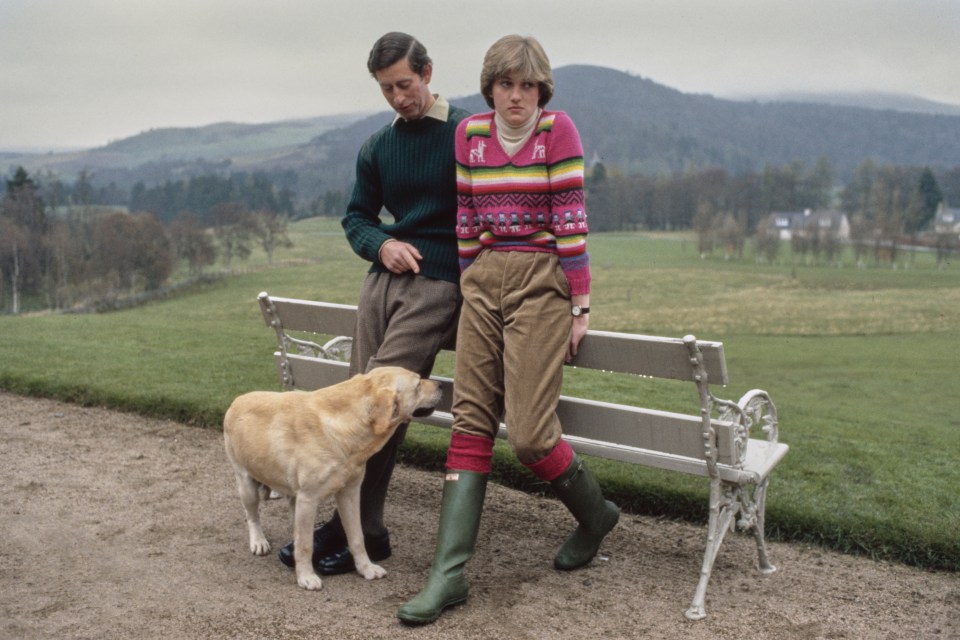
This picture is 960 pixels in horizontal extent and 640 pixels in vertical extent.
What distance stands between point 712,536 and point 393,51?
268 cm

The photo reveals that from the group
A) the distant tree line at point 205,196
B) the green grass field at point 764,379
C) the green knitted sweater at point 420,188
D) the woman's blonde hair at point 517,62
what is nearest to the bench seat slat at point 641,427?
the green knitted sweater at point 420,188

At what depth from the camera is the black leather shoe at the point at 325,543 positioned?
4.62m

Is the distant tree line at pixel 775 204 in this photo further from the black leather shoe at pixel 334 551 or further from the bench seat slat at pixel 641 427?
the black leather shoe at pixel 334 551

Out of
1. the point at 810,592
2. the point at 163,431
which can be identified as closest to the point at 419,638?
the point at 810,592

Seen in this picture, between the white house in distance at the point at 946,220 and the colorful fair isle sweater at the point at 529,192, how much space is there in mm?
73931

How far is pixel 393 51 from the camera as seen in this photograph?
415 cm

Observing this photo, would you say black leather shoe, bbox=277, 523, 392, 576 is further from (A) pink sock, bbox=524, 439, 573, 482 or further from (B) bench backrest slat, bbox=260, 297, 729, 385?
(B) bench backrest slat, bbox=260, 297, 729, 385

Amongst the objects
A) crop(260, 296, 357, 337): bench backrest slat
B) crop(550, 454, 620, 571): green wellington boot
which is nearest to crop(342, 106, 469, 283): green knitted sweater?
crop(260, 296, 357, 337): bench backrest slat

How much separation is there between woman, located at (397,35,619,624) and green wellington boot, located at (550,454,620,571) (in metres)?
0.02

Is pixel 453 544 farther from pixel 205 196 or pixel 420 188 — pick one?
pixel 205 196

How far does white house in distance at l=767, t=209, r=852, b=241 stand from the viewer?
83425 mm

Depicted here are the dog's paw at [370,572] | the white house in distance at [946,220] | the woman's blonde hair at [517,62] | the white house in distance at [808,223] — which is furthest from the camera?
the white house in distance at [808,223]

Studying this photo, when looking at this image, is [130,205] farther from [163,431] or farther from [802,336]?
[163,431]

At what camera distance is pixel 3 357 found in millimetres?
10531
